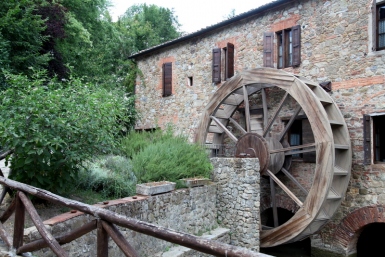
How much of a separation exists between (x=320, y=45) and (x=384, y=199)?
3277 millimetres

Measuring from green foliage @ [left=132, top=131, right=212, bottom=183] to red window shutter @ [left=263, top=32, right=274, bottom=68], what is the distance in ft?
8.88

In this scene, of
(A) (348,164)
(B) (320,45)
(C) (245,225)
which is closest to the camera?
(C) (245,225)


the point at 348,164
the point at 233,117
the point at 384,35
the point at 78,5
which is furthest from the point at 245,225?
the point at 78,5

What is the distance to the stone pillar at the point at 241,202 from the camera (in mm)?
5805

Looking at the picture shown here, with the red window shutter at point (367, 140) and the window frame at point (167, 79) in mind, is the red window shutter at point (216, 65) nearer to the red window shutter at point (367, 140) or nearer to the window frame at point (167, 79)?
the window frame at point (167, 79)

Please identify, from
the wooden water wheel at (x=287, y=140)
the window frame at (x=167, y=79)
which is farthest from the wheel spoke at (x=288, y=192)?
the window frame at (x=167, y=79)

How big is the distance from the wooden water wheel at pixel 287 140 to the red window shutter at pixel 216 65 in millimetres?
816

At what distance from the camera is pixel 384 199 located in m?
5.94

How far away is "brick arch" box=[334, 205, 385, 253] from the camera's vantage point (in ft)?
19.7

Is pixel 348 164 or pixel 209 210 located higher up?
pixel 348 164

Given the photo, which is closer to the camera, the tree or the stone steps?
the stone steps

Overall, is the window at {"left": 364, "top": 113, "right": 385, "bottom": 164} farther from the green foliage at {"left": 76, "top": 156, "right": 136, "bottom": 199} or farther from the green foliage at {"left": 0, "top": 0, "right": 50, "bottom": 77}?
the green foliage at {"left": 0, "top": 0, "right": 50, "bottom": 77}

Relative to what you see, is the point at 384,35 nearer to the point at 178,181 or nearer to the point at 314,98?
the point at 314,98

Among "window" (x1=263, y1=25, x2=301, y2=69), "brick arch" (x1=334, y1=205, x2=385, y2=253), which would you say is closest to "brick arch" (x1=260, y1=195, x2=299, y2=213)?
"brick arch" (x1=334, y1=205, x2=385, y2=253)
